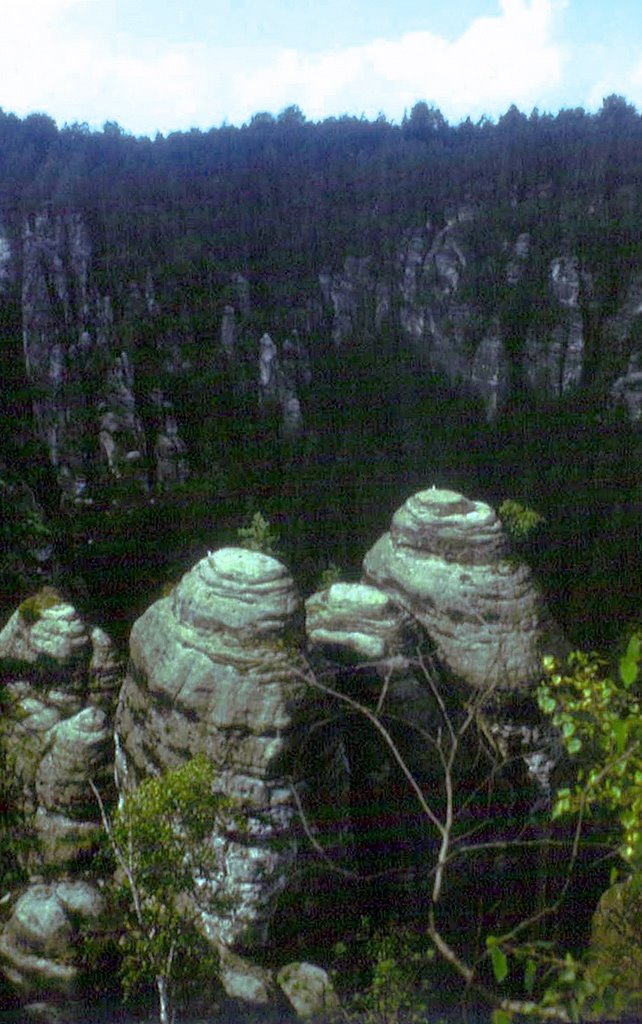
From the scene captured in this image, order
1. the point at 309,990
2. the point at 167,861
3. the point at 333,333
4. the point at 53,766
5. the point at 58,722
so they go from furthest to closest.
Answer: the point at 333,333 → the point at 58,722 → the point at 53,766 → the point at 309,990 → the point at 167,861

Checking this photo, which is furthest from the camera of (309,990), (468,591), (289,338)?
(289,338)

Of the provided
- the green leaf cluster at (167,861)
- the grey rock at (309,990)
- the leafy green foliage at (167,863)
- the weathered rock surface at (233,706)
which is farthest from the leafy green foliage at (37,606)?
the grey rock at (309,990)

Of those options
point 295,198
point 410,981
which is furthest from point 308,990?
point 295,198

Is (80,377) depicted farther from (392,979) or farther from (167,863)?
(392,979)

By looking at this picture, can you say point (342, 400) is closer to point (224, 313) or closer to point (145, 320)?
point (224, 313)

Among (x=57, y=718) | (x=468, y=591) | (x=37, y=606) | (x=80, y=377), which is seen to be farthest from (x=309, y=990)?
(x=80, y=377)

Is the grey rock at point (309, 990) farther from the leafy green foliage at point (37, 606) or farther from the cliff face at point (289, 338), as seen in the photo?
the cliff face at point (289, 338)
